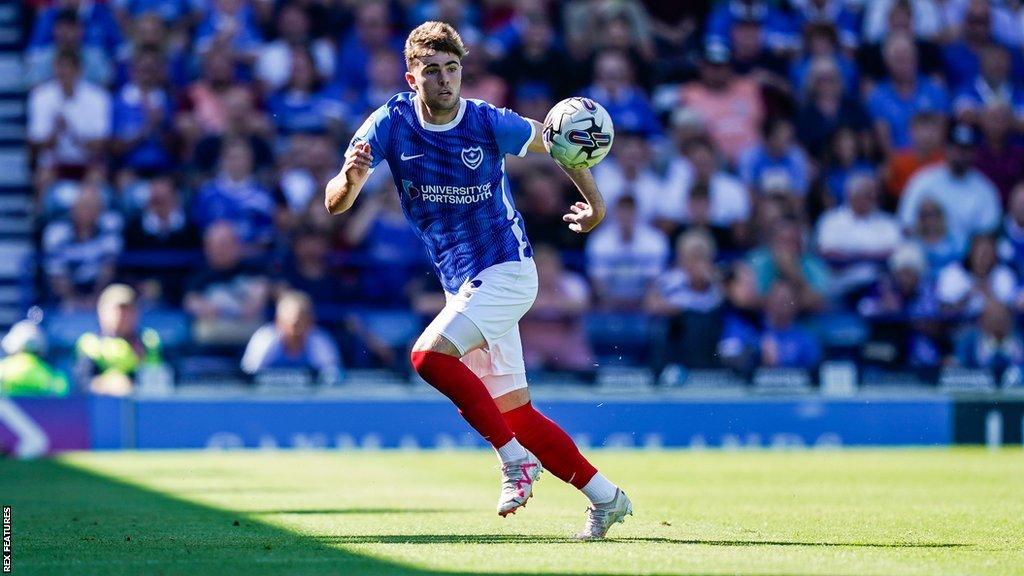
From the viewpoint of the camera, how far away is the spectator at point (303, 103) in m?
17.9

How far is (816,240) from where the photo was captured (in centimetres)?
1816

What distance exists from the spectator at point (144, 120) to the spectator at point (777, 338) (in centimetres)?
624

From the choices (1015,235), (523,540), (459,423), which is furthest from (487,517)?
(1015,235)

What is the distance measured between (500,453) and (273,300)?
9.53m

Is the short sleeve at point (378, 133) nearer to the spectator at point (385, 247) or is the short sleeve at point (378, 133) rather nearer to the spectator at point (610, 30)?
the spectator at point (385, 247)

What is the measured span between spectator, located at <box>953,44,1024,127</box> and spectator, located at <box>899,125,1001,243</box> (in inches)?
63.5

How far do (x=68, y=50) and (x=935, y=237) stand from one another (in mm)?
9574

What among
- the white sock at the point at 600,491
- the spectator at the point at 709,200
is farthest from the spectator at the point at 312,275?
the white sock at the point at 600,491

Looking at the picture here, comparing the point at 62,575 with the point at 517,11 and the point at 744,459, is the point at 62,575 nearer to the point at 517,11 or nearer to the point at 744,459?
the point at 744,459

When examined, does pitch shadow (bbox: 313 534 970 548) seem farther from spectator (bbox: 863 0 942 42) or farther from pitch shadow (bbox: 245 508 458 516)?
spectator (bbox: 863 0 942 42)

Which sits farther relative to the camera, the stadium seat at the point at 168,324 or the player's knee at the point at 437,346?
the stadium seat at the point at 168,324

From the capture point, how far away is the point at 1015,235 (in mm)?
18297

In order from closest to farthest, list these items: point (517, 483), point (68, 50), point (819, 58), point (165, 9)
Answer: point (517, 483)
point (68, 50)
point (165, 9)
point (819, 58)

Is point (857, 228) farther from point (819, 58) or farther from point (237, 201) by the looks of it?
point (237, 201)
